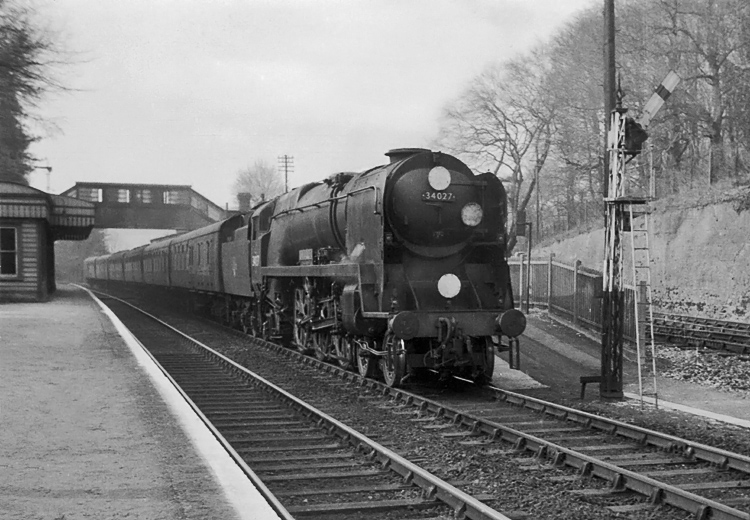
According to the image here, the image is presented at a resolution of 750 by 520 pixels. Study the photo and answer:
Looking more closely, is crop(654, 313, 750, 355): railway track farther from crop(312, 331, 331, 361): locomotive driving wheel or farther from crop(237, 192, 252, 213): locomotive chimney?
crop(237, 192, 252, 213): locomotive chimney

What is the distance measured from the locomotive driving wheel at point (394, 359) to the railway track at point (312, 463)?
1.43m

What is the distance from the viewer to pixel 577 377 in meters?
13.0

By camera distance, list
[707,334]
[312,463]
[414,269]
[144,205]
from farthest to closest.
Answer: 1. [144,205]
2. [707,334]
3. [414,269]
4. [312,463]

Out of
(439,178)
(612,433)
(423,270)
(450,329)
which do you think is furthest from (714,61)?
(612,433)

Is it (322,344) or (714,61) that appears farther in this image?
(714,61)

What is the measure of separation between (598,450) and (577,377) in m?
5.91

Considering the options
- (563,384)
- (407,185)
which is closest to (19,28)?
(407,185)

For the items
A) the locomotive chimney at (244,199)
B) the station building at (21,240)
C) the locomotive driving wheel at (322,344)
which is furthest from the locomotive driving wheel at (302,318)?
the locomotive chimney at (244,199)

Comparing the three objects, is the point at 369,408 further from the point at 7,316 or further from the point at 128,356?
the point at 7,316

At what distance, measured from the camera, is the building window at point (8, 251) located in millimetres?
27312

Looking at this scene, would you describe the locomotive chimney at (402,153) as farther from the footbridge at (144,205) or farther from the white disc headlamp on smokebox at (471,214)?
the footbridge at (144,205)

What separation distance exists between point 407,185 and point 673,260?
746 inches

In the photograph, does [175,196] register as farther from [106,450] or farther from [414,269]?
[106,450]

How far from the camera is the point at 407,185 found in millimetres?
10297
